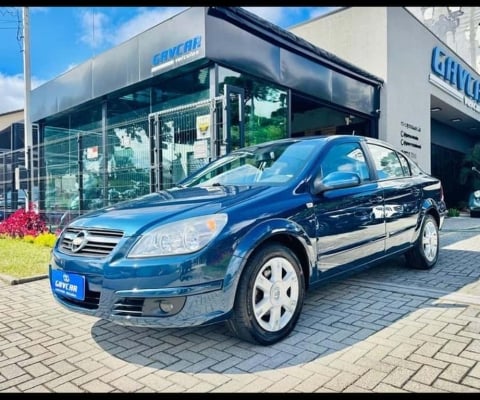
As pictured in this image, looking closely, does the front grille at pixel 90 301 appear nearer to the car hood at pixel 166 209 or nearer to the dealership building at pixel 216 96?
the car hood at pixel 166 209

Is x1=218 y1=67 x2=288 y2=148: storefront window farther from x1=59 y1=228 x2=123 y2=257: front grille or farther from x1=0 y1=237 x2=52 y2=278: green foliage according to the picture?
x1=59 y1=228 x2=123 y2=257: front grille

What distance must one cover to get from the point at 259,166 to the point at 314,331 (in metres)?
1.53

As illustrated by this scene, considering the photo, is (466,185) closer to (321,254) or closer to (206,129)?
(206,129)

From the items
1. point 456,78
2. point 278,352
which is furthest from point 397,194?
point 456,78

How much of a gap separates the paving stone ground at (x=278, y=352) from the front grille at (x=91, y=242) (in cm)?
73

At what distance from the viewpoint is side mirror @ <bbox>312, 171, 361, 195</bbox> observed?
10.7 ft

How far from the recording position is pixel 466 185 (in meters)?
20.0

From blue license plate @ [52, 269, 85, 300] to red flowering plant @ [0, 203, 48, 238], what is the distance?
6558 millimetres

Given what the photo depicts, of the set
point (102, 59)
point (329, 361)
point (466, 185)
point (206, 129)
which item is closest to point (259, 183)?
point (329, 361)

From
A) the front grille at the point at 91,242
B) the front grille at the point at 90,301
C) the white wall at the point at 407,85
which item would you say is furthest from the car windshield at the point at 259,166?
the white wall at the point at 407,85

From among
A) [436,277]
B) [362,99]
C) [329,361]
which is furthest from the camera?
[362,99]

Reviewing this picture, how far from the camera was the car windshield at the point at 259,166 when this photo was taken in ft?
11.1

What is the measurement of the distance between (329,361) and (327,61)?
7996mm

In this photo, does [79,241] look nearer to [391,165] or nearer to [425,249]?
[391,165]
